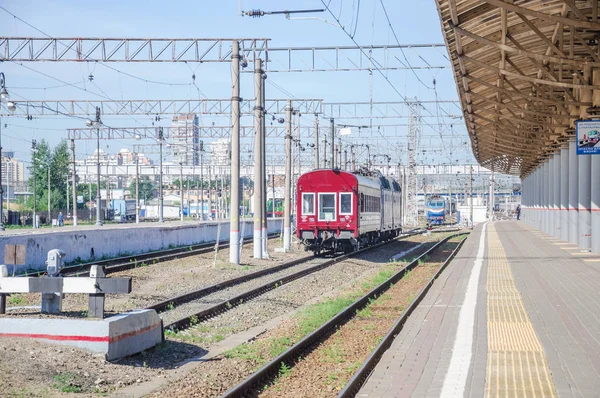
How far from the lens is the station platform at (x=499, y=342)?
8680mm

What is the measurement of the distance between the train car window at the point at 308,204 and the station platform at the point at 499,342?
37.6ft

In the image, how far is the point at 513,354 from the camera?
33.8 ft

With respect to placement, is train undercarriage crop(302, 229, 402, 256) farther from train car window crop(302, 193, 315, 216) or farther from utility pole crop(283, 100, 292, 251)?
utility pole crop(283, 100, 292, 251)

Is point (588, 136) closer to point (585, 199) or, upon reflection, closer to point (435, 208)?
point (585, 199)

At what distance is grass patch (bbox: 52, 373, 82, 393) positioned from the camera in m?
8.95

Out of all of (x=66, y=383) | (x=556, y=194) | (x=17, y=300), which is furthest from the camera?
(x=556, y=194)

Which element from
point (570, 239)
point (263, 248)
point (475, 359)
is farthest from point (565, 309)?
point (570, 239)

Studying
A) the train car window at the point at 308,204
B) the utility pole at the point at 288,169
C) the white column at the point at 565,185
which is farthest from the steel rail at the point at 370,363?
the white column at the point at 565,185

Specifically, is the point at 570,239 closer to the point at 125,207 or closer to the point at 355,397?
the point at 355,397

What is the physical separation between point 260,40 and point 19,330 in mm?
19711

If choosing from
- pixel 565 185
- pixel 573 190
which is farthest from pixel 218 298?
pixel 565 185

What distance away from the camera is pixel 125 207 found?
92.5 m

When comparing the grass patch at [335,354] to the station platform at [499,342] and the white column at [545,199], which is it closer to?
the station platform at [499,342]

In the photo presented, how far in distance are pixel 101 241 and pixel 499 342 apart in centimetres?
2130
